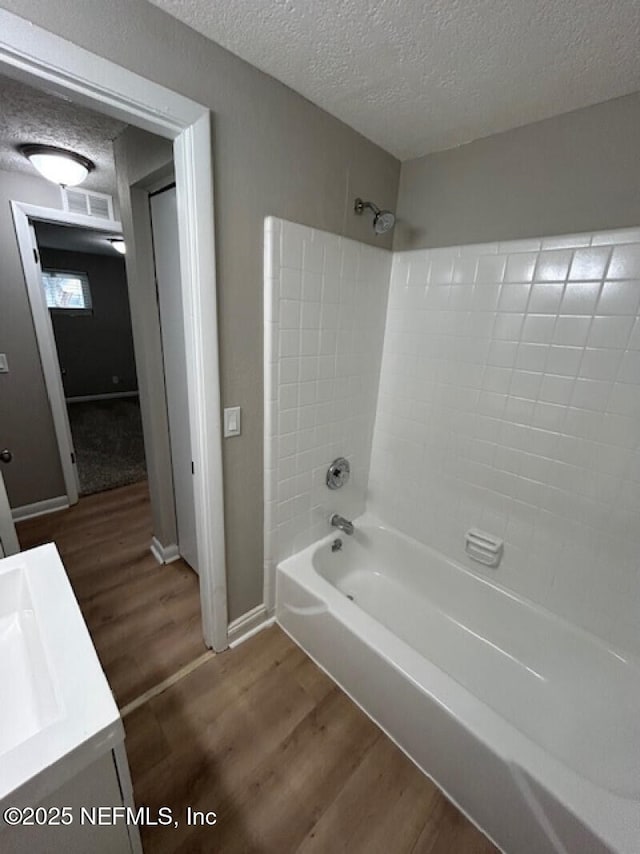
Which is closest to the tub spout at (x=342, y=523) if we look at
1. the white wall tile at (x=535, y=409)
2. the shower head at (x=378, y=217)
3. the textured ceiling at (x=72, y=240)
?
the white wall tile at (x=535, y=409)

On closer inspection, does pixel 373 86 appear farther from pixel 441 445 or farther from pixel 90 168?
pixel 90 168

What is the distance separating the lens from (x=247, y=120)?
1135 mm

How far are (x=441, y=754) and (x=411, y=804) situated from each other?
0.19m

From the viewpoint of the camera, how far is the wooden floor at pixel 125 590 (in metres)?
1.58

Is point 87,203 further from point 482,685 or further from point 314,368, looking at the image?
point 482,685

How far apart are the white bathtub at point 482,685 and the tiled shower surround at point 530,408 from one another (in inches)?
5.9

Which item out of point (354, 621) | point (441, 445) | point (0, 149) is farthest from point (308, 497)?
point (0, 149)

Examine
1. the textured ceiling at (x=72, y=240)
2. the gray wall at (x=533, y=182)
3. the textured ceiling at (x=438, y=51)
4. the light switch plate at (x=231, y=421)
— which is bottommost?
the light switch plate at (x=231, y=421)

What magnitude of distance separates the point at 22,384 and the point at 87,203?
4.36 ft

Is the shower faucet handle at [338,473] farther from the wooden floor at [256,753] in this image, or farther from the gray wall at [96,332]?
the gray wall at [96,332]

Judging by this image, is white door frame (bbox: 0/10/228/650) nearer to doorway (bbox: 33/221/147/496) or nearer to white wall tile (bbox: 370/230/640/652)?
white wall tile (bbox: 370/230/640/652)

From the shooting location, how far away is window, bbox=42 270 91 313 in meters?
5.20

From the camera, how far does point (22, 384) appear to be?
237 cm

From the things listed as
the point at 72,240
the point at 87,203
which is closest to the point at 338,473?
the point at 87,203
